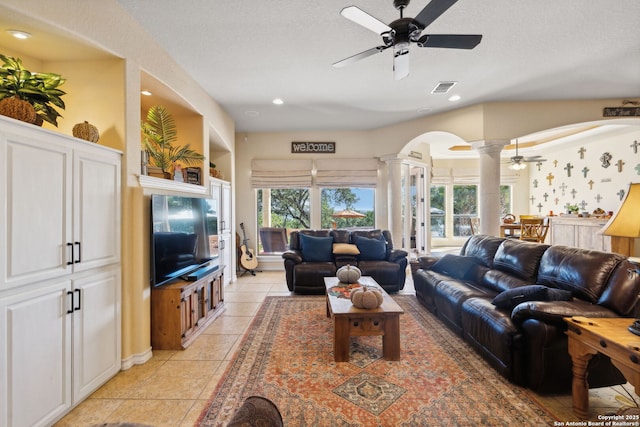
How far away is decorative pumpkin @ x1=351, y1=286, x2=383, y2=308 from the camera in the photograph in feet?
8.09

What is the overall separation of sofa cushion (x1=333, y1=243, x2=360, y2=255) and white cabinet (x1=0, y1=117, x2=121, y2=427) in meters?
3.06

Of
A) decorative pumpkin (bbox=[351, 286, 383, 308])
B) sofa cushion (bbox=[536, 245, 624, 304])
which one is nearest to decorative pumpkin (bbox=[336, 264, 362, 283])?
decorative pumpkin (bbox=[351, 286, 383, 308])

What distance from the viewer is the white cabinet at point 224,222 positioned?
460 cm

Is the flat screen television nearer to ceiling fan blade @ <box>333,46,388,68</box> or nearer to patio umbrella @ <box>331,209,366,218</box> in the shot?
ceiling fan blade @ <box>333,46,388,68</box>

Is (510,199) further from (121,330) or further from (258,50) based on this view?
(121,330)

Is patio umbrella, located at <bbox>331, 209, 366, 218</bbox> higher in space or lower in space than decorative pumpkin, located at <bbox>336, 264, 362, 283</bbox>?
higher

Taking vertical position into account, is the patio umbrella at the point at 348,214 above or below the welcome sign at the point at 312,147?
below

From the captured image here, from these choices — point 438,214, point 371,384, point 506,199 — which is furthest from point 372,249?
point 506,199

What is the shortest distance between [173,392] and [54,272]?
45.8 inches

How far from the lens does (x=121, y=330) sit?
2.37m

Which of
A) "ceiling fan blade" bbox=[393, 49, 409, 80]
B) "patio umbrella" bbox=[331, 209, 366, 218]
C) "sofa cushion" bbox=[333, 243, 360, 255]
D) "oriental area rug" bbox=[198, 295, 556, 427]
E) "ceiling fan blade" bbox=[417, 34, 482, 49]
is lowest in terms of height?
"oriental area rug" bbox=[198, 295, 556, 427]

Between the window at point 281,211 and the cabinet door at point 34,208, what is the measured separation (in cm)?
452

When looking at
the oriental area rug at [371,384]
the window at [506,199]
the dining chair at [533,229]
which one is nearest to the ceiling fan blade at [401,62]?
the oriental area rug at [371,384]

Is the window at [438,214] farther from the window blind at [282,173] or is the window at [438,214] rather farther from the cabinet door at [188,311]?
the cabinet door at [188,311]
